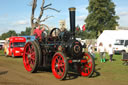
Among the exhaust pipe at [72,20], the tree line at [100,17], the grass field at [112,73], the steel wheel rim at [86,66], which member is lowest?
the grass field at [112,73]

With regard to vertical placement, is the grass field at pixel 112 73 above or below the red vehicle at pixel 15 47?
below

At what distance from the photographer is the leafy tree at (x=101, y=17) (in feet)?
143

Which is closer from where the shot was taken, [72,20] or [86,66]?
[72,20]

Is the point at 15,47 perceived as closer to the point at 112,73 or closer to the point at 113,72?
the point at 113,72

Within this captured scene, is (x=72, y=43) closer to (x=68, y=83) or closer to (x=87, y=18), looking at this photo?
(x=68, y=83)

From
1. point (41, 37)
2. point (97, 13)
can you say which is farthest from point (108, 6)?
point (41, 37)

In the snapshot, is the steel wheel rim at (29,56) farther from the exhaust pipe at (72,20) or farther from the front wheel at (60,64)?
the exhaust pipe at (72,20)

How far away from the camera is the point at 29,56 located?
8094 mm

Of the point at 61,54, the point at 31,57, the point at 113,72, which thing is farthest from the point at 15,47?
the point at 61,54

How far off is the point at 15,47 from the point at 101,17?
30.8 meters

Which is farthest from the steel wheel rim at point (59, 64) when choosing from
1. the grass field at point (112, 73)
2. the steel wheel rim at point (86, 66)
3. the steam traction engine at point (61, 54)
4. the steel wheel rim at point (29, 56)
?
the steel wheel rim at point (29, 56)

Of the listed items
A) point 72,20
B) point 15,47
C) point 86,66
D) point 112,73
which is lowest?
point 112,73

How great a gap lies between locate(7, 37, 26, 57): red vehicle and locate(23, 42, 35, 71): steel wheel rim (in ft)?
28.9

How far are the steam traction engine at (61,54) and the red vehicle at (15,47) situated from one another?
29.9 ft
